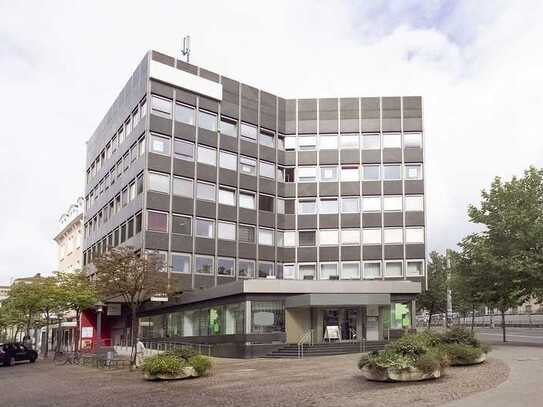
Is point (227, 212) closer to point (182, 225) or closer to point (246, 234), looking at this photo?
point (246, 234)

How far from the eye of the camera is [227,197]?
2008 inches

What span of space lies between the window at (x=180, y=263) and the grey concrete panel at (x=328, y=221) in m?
12.5

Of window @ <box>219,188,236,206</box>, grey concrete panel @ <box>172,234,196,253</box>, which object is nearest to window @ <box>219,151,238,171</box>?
window @ <box>219,188,236,206</box>

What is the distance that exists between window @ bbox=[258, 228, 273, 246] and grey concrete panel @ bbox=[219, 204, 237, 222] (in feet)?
9.60

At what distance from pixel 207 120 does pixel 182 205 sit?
23.0ft

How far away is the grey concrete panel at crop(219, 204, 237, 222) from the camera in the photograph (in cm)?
5022

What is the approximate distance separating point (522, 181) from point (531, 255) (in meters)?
5.50

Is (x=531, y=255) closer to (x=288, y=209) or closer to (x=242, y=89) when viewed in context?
(x=288, y=209)

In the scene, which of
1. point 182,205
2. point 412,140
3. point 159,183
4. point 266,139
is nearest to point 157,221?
point 182,205

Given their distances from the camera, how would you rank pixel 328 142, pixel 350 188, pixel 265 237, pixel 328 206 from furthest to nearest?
pixel 328 142 < pixel 328 206 < pixel 350 188 < pixel 265 237

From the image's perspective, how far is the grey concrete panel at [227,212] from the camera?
50.2 meters

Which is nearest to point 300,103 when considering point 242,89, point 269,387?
point 242,89

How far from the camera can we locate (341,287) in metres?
38.8

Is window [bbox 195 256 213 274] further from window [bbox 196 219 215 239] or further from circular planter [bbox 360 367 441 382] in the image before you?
circular planter [bbox 360 367 441 382]
